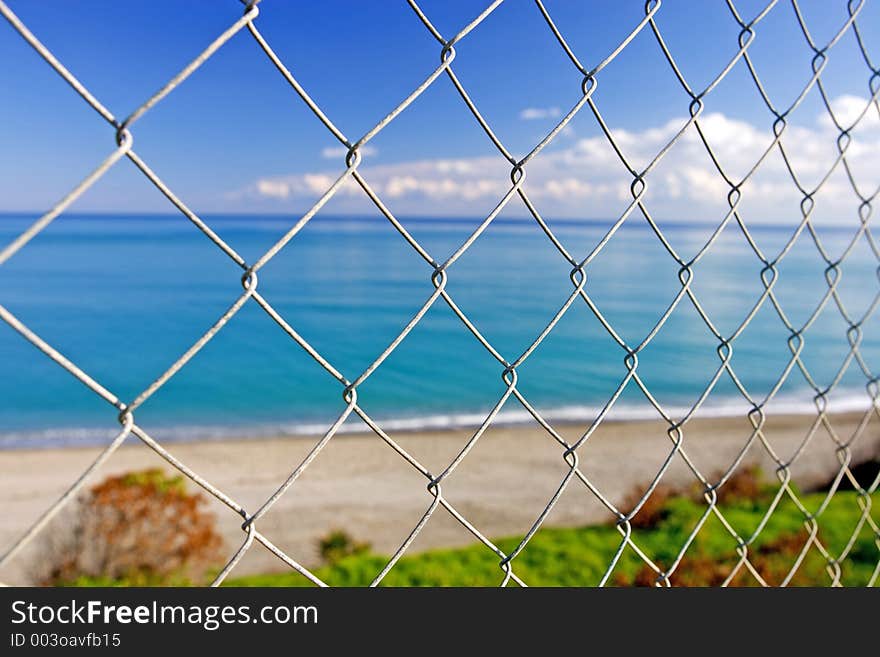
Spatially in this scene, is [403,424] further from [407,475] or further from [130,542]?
[130,542]

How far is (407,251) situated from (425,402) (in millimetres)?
31860

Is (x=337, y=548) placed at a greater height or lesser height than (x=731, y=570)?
greater

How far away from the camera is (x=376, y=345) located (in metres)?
19.5

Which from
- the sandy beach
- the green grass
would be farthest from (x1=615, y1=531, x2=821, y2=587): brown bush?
the sandy beach

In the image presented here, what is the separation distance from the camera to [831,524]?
19.0 ft

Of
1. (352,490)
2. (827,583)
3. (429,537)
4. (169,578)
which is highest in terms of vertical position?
(352,490)

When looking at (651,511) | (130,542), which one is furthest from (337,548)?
(651,511)

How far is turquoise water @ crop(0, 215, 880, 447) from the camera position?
43.0ft

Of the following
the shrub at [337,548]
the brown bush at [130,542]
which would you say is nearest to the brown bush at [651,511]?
the shrub at [337,548]

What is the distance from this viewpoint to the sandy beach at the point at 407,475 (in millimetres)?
7133

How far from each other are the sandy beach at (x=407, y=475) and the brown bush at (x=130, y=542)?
2.09 feet

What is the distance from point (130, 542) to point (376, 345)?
14213 mm
